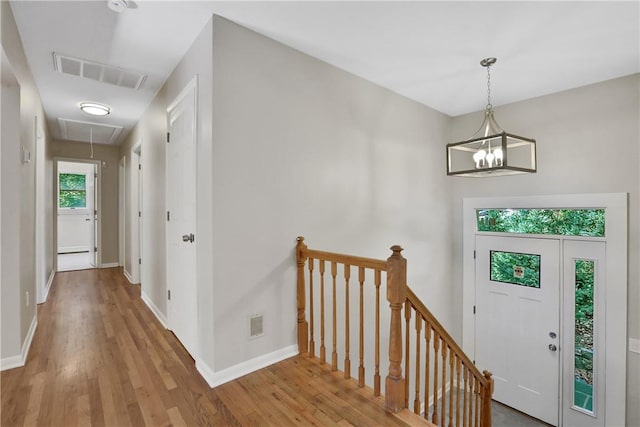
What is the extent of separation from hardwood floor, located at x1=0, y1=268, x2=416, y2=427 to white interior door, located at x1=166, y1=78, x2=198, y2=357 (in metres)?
0.27

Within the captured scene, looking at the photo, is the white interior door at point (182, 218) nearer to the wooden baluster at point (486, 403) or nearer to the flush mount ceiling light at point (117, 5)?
the flush mount ceiling light at point (117, 5)

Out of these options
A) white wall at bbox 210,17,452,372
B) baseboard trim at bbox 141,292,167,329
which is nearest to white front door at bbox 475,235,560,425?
white wall at bbox 210,17,452,372

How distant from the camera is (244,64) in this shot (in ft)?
7.37

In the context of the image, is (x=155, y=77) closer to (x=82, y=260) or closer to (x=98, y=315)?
(x=98, y=315)

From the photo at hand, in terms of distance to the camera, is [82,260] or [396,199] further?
[82,260]

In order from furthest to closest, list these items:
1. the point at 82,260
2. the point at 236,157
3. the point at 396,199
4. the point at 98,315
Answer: the point at 82,260 < the point at 396,199 < the point at 98,315 < the point at 236,157

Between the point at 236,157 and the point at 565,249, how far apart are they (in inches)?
144

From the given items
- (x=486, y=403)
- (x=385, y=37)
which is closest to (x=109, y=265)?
(x=385, y=37)

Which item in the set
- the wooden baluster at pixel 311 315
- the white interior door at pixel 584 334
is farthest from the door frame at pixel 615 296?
the wooden baluster at pixel 311 315

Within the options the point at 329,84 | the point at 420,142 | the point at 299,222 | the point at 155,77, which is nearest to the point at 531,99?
the point at 420,142

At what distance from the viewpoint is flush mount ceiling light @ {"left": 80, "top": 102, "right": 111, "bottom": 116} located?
3729 millimetres

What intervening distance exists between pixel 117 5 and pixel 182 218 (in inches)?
58.9

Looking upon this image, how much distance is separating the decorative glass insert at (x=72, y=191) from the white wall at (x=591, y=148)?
918 cm

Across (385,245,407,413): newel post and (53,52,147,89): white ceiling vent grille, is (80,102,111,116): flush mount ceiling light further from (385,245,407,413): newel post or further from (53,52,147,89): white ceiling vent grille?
(385,245,407,413): newel post
